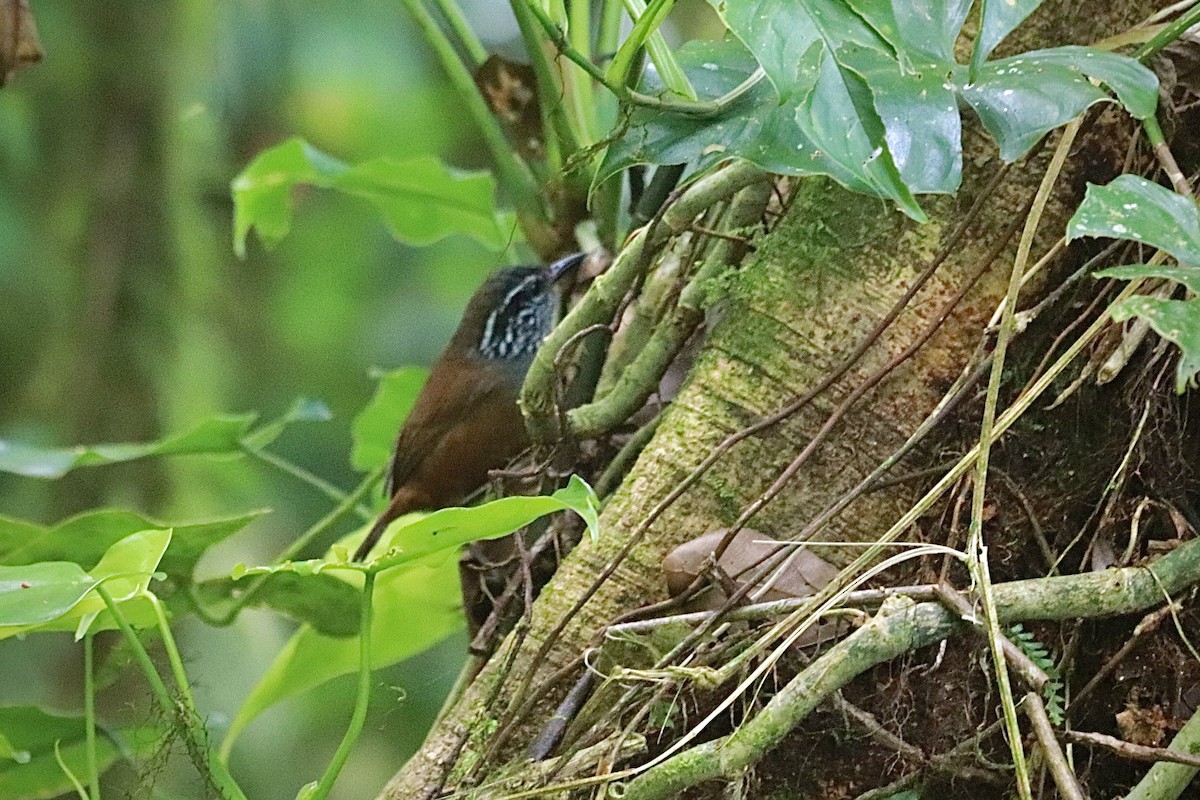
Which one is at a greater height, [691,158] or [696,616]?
[691,158]

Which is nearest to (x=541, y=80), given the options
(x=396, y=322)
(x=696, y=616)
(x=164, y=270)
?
(x=696, y=616)

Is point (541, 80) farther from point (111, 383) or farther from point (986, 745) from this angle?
point (111, 383)

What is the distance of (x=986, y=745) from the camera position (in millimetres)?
1045

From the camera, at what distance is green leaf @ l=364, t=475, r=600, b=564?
988 millimetres

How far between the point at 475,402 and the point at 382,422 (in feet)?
0.82

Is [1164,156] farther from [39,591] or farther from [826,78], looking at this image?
[39,591]

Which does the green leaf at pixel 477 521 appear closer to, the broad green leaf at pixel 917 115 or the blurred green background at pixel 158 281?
the broad green leaf at pixel 917 115

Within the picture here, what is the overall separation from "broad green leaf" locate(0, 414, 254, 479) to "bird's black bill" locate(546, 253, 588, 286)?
0.50 metres

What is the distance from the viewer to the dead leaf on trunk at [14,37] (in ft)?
5.34

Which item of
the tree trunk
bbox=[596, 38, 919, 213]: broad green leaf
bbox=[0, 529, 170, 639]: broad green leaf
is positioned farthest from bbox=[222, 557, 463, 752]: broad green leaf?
bbox=[596, 38, 919, 213]: broad green leaf

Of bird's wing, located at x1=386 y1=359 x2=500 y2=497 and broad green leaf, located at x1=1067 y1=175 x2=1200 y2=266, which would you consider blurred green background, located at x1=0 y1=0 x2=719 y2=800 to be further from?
broad green leaf, located at x1=1067 y1=175 x2=1200 y2=266

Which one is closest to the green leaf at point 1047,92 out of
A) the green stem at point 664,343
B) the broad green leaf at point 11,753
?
the green stem at point 664,343

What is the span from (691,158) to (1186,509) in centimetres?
56

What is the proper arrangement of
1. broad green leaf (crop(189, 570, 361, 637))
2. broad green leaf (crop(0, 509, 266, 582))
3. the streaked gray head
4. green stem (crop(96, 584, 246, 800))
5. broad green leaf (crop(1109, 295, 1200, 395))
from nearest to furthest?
broad green leaf (crop(1109, 295, 1200, 395)) < green stem (crop(96, 584, 246, 800)) < broad green leaf (crop(0, 509, 266, 582)) < broad green leaf (crop(189, 570, 361, 637)) < the streaked gray head
